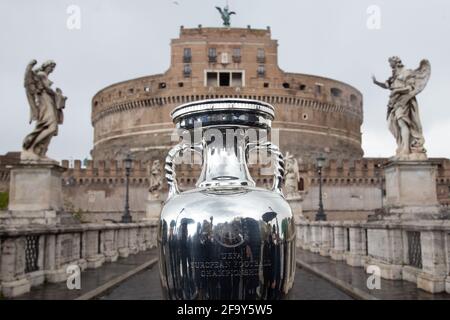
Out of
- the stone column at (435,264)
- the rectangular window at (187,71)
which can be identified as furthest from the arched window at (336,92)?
the stone column at (435,264)

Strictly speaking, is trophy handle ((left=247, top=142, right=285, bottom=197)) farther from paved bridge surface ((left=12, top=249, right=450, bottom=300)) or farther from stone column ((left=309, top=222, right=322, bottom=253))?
stone column ((left=309, top=222, right=322, bottom=253))

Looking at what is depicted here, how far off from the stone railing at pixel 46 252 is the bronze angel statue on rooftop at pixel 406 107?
5.66m

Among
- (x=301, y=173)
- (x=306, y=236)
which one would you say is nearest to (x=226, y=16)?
(x=301, y=173)

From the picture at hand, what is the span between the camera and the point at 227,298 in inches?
111

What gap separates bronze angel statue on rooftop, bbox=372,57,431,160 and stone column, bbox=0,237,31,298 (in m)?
6.05

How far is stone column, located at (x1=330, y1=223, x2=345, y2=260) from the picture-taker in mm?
11048

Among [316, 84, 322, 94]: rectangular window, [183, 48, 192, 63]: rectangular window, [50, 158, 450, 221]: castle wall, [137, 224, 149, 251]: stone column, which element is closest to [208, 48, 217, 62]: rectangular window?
[183, 48, 192, 63]: rectangular window

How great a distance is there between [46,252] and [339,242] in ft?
21.8

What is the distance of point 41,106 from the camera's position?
27.7 ft

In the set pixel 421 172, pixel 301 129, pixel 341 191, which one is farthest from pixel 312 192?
pixel 421 172

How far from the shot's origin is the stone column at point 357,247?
9.42 m

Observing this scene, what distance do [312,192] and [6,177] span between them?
30038 mm

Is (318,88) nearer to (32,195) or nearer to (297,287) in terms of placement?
(32,195)

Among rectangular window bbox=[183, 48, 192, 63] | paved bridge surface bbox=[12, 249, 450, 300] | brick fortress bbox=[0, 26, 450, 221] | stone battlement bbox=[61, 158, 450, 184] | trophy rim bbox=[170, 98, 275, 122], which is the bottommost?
paved bridge surface bbox=[12, 249, 450, 300]
